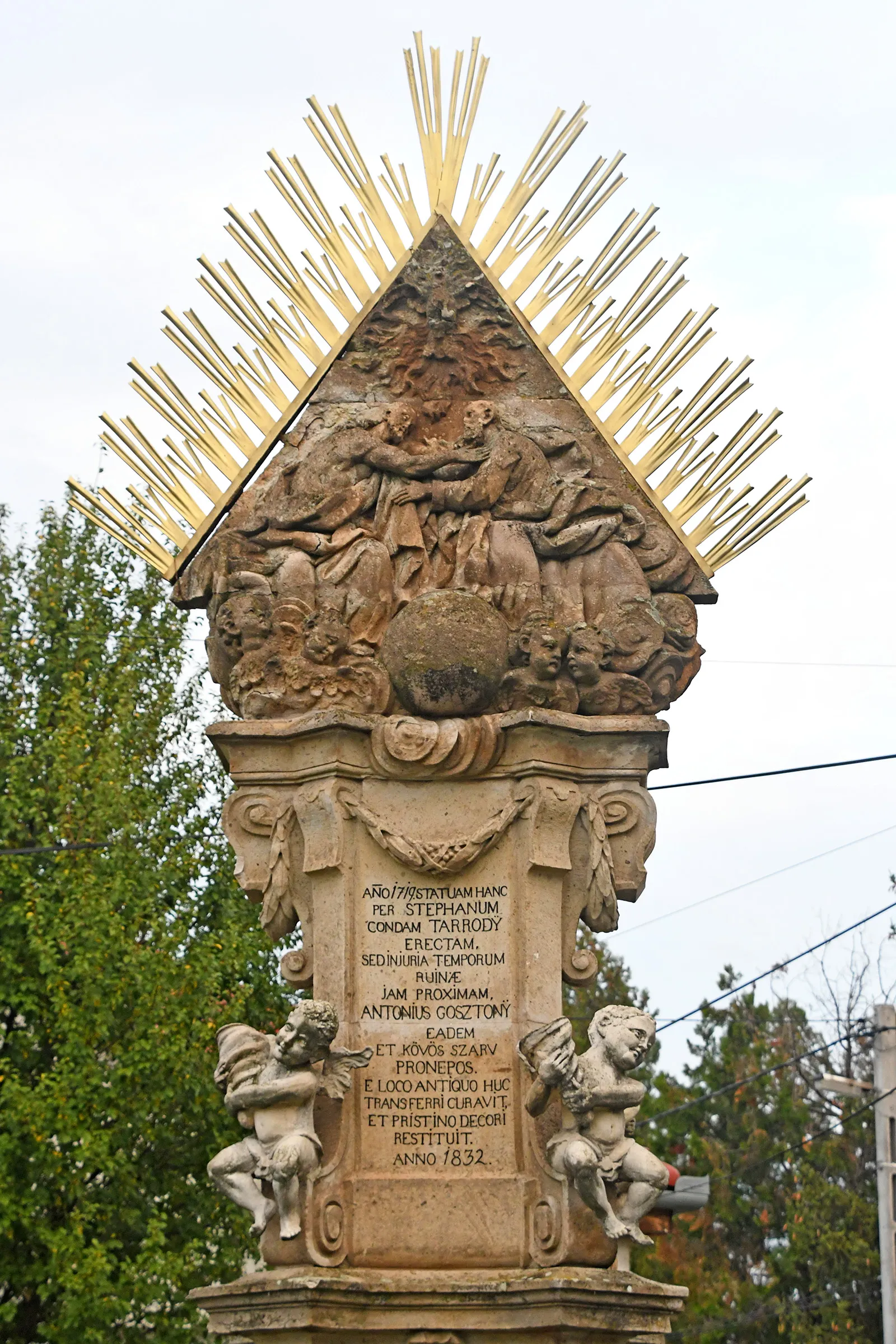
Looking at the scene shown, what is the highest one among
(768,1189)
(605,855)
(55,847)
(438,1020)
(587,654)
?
(587,654)

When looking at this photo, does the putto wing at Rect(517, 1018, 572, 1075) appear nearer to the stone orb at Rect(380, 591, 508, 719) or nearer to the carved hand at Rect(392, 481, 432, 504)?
the stone orb at Rect(380, 591, 508, 719)

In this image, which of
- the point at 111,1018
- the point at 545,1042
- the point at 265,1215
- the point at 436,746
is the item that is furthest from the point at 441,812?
A: the point at 111,1018

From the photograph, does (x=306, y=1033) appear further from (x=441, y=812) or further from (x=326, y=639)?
(x=326, y=639)

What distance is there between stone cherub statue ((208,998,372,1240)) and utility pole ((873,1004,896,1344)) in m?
14.4

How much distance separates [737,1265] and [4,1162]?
20.4 meters

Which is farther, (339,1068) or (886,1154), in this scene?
(886,1154)

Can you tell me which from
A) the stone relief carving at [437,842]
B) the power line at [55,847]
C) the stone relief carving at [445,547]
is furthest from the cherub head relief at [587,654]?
the power line at [55,847]

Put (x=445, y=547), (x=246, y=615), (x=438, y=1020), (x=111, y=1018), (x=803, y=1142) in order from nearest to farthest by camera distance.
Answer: (x=438, y=1020)
(x=246, y=615)
(x=445, y=547)
(x=111, y=1018)
(x=803, y=1142)

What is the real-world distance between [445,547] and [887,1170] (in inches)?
552

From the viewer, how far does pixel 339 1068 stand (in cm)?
993

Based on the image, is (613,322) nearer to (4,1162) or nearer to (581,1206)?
(581,1206)

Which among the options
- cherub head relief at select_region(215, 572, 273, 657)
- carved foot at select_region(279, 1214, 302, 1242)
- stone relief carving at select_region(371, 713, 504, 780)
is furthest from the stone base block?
cherub head relief at select_region(215, 572, 273, 657)

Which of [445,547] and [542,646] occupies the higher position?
[445,547]

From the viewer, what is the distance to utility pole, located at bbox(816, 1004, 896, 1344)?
2277 cm
